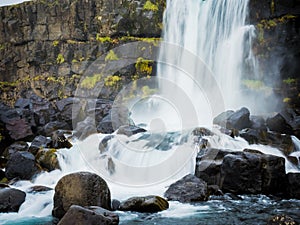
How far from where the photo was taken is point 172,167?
33.2ft

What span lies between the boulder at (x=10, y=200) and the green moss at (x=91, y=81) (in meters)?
17.5

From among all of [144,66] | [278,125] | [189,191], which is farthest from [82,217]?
[144,66]

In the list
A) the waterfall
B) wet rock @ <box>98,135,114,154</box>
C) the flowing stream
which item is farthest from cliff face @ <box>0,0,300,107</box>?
wet rock @ <box>98,135,114,154</box>

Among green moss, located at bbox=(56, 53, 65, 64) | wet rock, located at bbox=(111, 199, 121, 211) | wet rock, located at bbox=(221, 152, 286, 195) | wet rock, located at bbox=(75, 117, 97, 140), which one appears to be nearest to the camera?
wet rock, located at bbox=(111, 199, 121, 211)

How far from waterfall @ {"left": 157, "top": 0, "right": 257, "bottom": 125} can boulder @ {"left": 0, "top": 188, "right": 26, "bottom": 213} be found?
1021 cm

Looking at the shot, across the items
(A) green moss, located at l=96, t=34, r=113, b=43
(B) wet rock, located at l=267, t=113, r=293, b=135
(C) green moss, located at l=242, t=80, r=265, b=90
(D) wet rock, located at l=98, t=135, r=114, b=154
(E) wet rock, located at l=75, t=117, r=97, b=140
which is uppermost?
(A) green moss, located at l=96, t=34, r=113, b=43

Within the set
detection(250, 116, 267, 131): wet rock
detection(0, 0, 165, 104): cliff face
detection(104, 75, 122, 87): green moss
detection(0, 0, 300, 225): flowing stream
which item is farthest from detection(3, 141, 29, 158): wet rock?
detection(0, 0, 165, 104): cliff face

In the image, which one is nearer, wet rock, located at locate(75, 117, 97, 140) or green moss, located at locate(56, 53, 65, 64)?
wet rock, located at locate(75, 117, 97, 140)

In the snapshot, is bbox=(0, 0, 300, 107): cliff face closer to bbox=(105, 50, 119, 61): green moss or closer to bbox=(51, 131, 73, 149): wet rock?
bbox=(105, 50, 119, 61): green moss

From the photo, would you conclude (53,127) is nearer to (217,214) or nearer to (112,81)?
(112,81)

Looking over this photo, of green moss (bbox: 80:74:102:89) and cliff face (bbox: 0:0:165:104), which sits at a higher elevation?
cliff face (bbox: 0:0:165:104)

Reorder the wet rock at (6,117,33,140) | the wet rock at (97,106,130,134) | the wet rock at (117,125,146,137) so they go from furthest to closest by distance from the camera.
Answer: the wet rock at (97,106,130,134), the wet rock at (6,117,33,140), the wet rock at (117,125,146,137)

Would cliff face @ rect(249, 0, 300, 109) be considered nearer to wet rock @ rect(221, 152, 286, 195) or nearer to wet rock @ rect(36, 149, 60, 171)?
wet rock @ rect(221, 152, 286, 195)

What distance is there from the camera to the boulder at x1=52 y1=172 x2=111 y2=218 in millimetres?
6859
